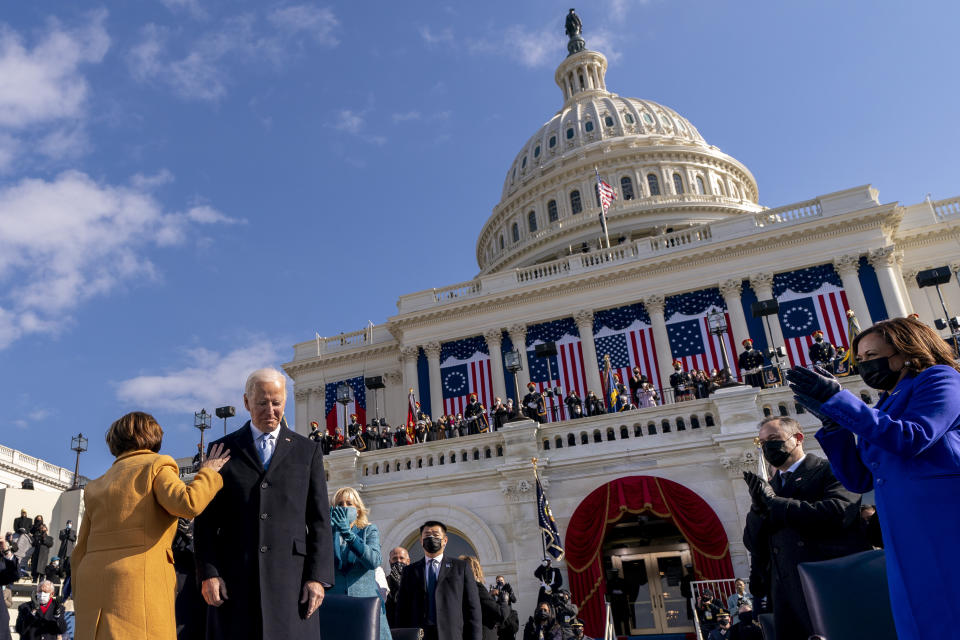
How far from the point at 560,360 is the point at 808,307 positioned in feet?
38.6

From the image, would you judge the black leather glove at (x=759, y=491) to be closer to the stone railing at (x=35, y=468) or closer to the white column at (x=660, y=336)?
the white column at (x=660, y=336)

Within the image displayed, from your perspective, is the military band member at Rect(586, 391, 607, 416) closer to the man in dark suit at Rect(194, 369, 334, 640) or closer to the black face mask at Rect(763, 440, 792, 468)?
the black face mask at Rect(763, 440, 792, 468)

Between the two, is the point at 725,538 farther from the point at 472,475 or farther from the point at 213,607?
the point at 213,607

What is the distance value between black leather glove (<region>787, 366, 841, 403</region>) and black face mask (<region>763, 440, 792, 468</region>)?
6.57 ft

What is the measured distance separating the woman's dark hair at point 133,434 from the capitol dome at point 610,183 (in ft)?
168

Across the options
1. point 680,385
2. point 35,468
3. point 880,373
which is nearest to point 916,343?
point 880,373

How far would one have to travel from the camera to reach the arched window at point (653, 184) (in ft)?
203

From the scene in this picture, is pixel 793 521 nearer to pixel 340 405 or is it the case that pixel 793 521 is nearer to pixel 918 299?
pixel 918 299

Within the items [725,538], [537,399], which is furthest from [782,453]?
[537,399]

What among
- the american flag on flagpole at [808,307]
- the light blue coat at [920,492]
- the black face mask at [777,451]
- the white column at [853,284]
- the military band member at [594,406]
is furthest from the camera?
the american flag on flagpole at [808,307]

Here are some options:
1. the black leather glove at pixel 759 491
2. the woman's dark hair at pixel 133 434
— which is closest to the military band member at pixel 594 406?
the black leather glove at pixel 759 491

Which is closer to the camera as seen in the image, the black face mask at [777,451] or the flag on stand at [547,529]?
the black face mask at [777,451]

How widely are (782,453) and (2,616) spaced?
538 centimetres

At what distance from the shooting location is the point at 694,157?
64.4 meters
